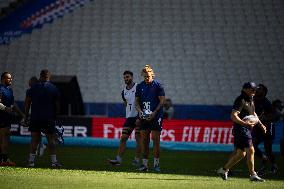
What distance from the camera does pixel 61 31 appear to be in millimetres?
34938

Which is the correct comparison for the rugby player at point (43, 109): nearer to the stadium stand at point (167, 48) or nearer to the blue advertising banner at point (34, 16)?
the stadium stand at point (167, 48)

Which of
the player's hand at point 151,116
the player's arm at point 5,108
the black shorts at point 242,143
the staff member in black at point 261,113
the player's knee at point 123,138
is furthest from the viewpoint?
the player's knee at point 123,138

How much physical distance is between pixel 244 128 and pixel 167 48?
1935 cm

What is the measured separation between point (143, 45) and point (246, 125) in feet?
64.6

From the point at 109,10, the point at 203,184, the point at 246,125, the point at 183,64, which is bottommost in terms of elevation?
the point at 203,184

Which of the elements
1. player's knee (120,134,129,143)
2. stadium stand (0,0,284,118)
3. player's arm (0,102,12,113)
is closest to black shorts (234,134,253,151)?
player's knee (120,134,129,143)

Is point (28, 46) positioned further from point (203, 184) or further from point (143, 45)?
point (203, 184)

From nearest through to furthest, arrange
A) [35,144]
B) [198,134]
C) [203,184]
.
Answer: [203,184], [35,144], [198,134]

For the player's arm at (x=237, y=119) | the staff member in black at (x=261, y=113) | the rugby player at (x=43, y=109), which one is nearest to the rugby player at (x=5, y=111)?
the rugby player at (x=43, y=109)

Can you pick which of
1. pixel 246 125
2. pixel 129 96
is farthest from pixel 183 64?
pixel 246 125

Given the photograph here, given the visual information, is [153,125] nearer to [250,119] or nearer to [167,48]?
[250,119]

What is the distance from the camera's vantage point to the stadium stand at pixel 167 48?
1325 inches

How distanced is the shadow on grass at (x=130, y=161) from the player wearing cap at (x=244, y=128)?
1320 millimetres

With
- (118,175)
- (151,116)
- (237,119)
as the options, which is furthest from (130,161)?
(237,119)
